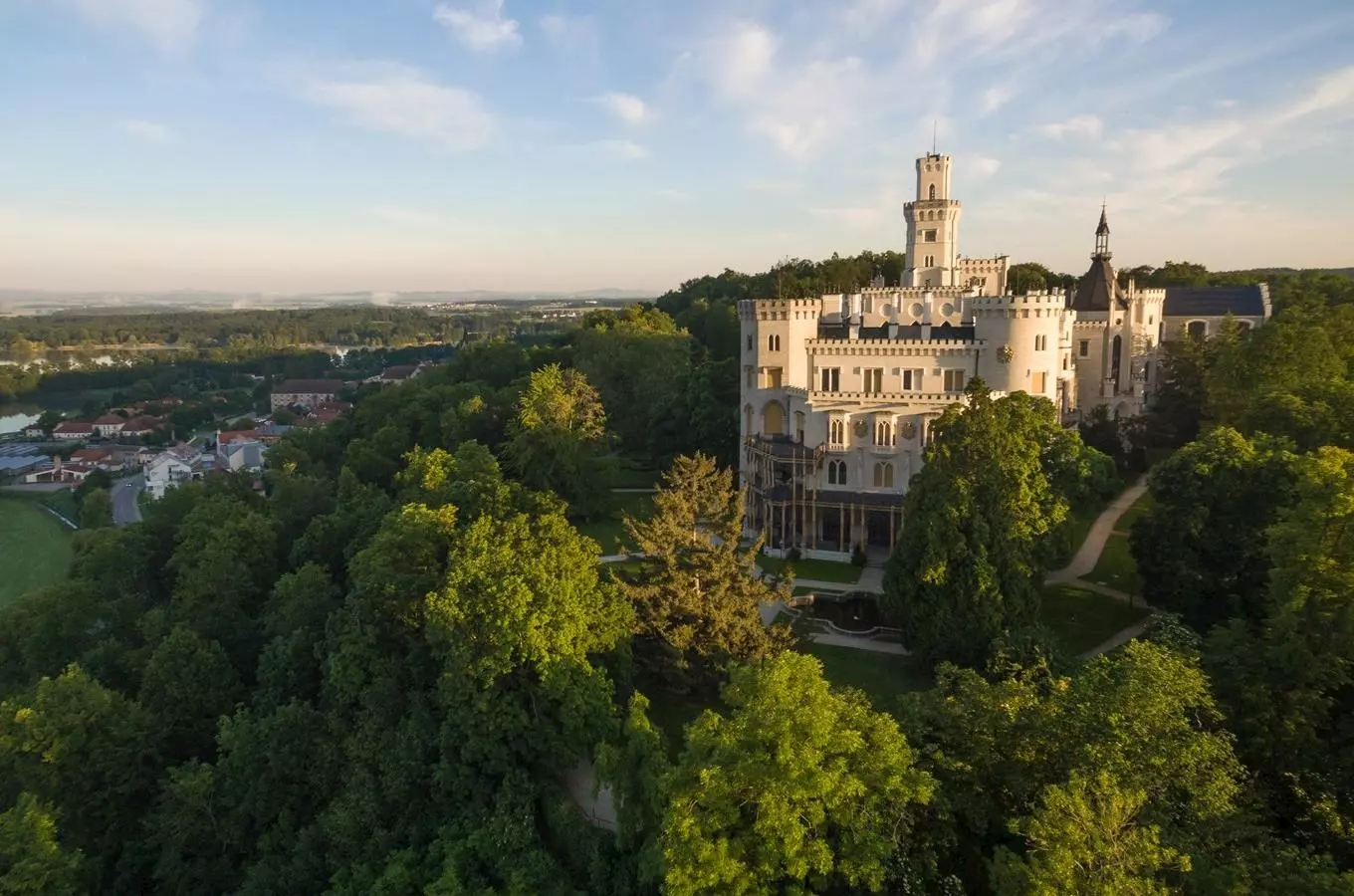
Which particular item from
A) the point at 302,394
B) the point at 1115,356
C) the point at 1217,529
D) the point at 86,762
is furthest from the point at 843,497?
the point at 302,394

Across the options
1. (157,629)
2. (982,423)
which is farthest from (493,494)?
(982,423)

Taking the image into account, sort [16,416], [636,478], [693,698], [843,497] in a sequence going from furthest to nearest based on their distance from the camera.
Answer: [16,416] → [636,478] → [843,497] → [693,698]

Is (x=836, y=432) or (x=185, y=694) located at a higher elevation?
(x=836, y=432)

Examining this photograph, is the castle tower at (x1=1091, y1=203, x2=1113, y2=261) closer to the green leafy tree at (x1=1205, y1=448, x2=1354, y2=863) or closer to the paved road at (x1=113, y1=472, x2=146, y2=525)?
the green leafy tree at (x1=1205, y1=448, x2=1354, y2=863)

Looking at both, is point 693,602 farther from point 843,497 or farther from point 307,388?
point 307,388

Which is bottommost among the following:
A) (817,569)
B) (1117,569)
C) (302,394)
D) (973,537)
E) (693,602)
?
(817,569)

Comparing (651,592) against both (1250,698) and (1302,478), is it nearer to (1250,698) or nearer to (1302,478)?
(1250,698)

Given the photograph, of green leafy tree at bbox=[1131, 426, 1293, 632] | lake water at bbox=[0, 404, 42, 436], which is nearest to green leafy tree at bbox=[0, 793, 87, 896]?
green leafy tree at bbox=[1131, 426, 1293, 632]
